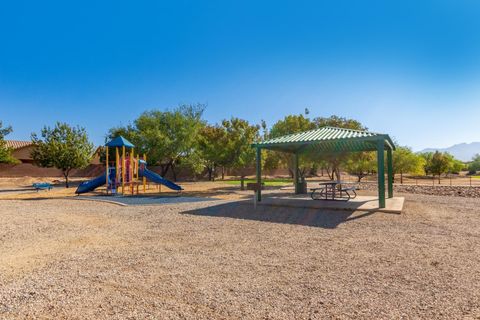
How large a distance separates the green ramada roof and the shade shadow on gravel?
109 inches

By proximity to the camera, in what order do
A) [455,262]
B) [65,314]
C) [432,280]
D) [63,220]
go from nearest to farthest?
[65,314], [432,280], [455,262], [63,220]

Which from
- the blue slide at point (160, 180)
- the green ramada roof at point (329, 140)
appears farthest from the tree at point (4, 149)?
the green ramada roof at point (329, 140)

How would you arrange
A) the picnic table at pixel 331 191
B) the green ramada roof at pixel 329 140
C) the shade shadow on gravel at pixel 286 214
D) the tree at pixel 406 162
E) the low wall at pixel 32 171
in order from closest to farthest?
the shade shadow on gravel at pixel 286 214, the green ramada roof at pixel 329 140, the picnic table at pixel 331 191, the tree at pixel 406 162, the low wall at pixel 32 171

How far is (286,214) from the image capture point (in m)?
10.1

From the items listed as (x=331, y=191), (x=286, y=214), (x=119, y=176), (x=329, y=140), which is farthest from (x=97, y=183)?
(x=329, y=140)

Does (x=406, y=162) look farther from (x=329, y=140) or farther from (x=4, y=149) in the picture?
(x=4, y=149)

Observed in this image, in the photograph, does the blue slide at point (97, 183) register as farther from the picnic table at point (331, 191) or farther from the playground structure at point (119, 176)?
the picnic table at point (331, 191)

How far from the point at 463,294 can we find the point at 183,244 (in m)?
4.87

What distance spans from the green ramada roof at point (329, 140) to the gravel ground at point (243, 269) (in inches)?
139

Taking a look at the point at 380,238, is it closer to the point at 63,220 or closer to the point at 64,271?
the point at 64,271

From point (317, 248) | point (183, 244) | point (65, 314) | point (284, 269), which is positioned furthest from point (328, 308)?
point (183, 244)

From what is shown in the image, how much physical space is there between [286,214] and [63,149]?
22.8 meters

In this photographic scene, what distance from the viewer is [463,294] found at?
3.79 meters

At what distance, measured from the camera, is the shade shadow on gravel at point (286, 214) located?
8789 millimetres
